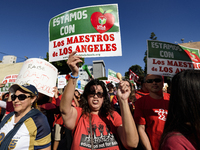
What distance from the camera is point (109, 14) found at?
2.29m

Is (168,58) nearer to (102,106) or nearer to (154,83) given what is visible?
(154,83)

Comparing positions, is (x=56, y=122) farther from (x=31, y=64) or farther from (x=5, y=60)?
(x=5, y=60)

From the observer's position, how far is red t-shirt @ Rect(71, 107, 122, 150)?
1470mm

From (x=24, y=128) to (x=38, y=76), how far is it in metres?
1.33

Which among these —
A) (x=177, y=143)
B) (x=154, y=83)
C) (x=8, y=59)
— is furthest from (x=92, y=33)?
(x=8, y=59)

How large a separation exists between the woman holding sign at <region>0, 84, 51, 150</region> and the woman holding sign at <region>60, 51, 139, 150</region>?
1.61 ft

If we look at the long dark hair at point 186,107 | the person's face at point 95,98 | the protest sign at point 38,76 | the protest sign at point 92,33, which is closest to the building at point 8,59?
the protest sign at point 38,76

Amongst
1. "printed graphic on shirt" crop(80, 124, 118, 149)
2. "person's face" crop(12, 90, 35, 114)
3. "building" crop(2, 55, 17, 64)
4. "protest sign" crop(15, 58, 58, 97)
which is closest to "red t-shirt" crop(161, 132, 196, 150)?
"printed graphic on shirt" crop(80, 124, 118, 149)

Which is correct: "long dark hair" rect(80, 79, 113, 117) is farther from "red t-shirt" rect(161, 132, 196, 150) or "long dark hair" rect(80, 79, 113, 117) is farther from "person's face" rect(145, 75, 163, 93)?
"red t-shirt" rect(161, 132, 196, 150)

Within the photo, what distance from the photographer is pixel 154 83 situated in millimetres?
2199

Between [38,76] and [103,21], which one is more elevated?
[103,21]

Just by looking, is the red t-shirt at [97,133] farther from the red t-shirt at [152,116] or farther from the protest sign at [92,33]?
the protest sign at [92,33]

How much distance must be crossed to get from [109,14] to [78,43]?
78 centimetres

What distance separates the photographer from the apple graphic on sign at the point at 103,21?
2277 millimetres
